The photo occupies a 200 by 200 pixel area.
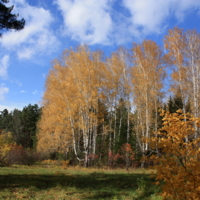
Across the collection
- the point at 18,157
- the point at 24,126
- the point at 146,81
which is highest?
the point at 146,81

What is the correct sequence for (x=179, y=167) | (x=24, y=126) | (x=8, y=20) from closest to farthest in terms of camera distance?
(x=179, y=167)
(x=8, y=20)
(x=24, y=126)

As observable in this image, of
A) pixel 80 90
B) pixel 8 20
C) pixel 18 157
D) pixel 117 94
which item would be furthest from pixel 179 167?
pixel 18 157

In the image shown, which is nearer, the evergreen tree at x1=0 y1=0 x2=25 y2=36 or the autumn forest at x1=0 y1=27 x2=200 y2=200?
the evergreen tree at x1=0 y1=0 x2=25 y2=36

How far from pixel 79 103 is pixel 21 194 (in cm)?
864

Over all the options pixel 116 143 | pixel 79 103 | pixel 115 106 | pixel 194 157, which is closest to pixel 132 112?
pixel 115 106

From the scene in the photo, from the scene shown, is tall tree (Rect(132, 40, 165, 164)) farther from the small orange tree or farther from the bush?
the small orange tree

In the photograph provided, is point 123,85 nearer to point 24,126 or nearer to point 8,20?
point 8,20

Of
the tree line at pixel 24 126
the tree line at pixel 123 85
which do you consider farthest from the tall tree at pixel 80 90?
the tree line at pixel 24 126

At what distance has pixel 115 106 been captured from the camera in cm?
1551

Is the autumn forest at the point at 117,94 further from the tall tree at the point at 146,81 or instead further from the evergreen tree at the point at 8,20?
the evergreen tree at the point at 8,20

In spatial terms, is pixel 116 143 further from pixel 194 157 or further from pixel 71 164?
pixel 194 157

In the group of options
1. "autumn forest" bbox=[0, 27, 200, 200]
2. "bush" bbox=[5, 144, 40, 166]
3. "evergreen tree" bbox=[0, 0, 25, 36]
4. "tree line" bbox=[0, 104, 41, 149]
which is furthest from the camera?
"tree line" bbox=[0, 104, 41, 149]

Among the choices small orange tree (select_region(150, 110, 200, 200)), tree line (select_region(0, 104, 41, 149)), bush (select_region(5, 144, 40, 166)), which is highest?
tree line (select_region(0, 104, 41, 149))

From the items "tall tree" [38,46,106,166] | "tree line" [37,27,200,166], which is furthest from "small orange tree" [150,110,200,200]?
"tall tree" [38,46,106,166]
